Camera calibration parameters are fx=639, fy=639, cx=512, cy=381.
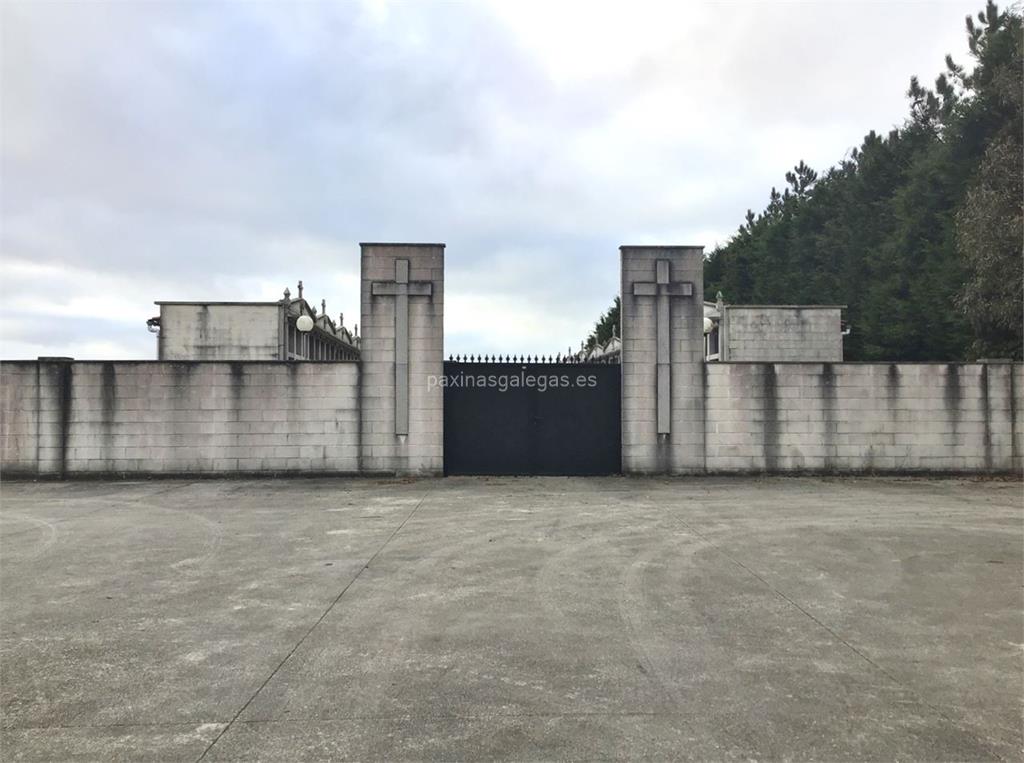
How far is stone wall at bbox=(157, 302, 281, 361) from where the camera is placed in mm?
17812

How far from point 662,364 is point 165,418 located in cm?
887

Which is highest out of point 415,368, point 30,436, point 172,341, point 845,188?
point 845,188

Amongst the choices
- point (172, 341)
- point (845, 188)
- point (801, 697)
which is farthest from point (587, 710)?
point (845, 188)

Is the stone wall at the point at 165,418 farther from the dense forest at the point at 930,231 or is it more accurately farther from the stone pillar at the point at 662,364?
the dense forest at the point at 930,231

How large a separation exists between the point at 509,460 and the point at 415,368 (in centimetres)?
237

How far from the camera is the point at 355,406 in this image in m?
11.4

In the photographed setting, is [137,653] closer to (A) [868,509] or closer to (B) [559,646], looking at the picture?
(B) [559,646]

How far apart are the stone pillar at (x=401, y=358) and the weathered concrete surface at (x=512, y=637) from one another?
364cm

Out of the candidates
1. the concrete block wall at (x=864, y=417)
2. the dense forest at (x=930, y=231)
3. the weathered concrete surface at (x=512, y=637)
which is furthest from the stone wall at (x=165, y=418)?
the dense forest at (x=930, y=231)

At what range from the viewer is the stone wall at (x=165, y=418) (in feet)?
36.7

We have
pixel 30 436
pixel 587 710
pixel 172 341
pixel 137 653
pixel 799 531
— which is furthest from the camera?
pixel 172 341

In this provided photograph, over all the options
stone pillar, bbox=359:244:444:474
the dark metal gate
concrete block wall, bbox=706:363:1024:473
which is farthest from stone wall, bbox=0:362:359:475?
concrete block wall, bbox=706:363:1024:473

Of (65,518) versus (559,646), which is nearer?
(559,646)

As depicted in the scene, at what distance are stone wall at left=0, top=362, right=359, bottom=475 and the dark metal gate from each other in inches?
88.7
